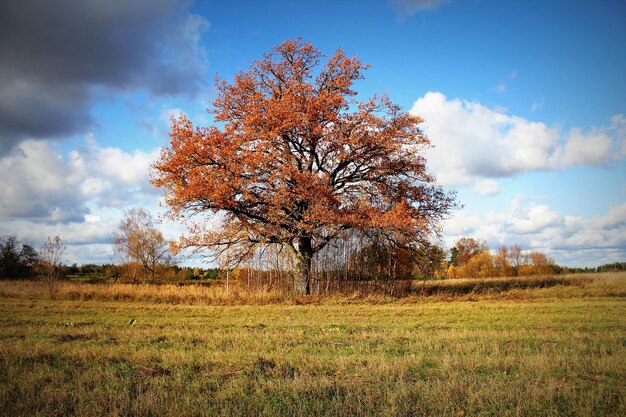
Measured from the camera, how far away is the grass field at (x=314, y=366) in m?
6.02

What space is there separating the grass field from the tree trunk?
366 inches

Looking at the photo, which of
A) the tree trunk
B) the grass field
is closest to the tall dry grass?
the tree trunk

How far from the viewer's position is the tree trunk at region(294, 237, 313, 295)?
25.5m

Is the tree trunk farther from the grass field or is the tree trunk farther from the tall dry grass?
the grass field

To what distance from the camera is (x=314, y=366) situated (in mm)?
7941

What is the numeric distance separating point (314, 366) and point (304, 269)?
1783 cm

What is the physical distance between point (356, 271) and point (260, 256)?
613cm

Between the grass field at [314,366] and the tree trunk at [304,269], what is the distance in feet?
30.5

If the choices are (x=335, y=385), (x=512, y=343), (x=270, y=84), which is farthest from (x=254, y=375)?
(x=270, y=84)

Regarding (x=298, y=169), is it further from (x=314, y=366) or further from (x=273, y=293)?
(x=314, y=366)

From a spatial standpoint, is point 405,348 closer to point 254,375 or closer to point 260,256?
point 254,375

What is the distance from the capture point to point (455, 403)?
6.12 m

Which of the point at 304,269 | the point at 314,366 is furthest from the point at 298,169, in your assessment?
the point at 314,366

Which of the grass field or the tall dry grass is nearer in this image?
the grass field
